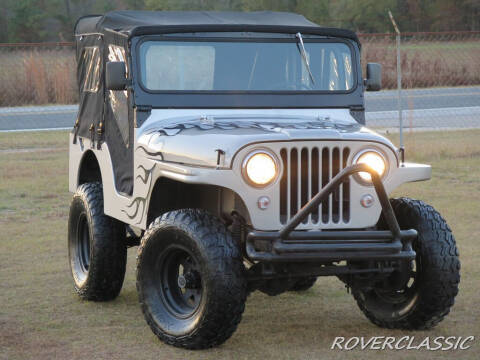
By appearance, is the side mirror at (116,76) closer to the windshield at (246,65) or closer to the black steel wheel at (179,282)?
the windshield at (246,65)

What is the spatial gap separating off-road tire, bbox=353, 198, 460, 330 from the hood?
55 centimetres

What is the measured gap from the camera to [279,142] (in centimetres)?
562

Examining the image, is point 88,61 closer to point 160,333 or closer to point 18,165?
point 160,333

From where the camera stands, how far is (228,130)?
5.99m

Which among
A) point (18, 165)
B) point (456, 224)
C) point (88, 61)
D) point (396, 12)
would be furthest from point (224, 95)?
point (396, 12)

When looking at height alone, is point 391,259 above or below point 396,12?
above

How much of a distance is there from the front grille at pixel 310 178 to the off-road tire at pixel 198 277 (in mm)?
433

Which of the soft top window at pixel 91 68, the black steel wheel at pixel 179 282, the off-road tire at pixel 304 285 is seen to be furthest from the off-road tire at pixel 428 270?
the soft top window at pixel 91 68

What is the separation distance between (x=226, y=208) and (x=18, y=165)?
972cm

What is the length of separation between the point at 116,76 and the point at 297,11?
37.9 metres

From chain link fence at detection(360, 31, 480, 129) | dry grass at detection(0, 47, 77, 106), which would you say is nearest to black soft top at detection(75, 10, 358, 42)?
chain link fence at detection(360, 31, 480, 129)

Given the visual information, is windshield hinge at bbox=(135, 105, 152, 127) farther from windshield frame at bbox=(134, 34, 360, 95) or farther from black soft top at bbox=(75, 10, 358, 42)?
black soft top at bbox=(75, 10, 358, 42)

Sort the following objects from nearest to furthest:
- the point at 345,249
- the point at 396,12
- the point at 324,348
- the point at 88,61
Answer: the point at 345,249
the point at 324,348
the point at 88,61
the point at 396,12

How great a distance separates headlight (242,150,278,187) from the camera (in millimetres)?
5590
